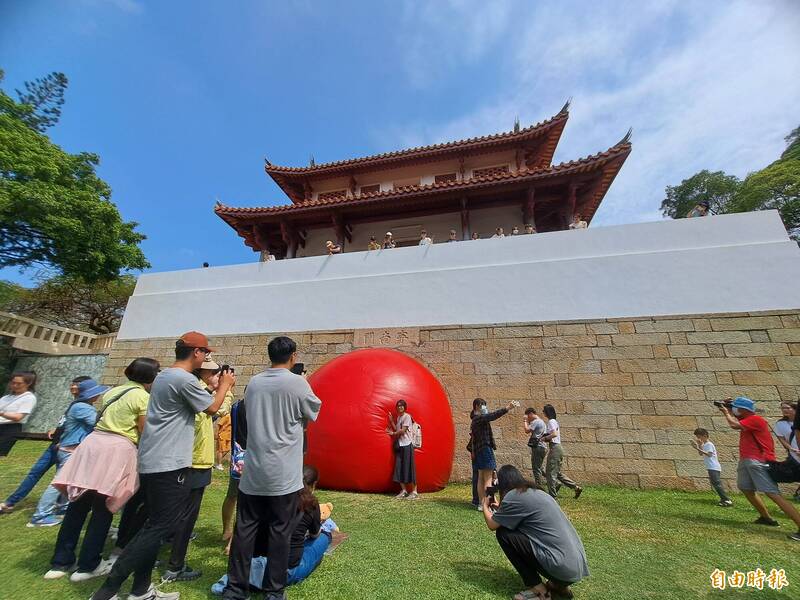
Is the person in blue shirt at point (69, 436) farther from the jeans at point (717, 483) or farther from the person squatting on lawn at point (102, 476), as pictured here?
the jeans at point (717, 483)

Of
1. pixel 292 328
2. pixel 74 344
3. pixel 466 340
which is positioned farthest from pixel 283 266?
pixel 74 344

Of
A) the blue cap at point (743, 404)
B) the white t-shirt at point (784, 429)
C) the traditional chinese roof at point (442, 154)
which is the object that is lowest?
the white t-shirt at point (784, 429)

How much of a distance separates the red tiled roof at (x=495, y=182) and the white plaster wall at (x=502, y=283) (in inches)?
89.0

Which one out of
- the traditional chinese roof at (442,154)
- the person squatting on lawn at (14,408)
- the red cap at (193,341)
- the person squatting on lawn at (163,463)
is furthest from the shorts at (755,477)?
the traditional chinese roof at (442,154)

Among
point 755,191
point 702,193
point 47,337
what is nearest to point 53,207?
point 47,337

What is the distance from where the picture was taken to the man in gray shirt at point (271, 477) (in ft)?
6.52

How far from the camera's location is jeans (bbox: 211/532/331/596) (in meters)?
2.14

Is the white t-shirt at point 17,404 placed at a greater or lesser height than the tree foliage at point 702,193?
lesser

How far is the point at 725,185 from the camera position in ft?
64.2

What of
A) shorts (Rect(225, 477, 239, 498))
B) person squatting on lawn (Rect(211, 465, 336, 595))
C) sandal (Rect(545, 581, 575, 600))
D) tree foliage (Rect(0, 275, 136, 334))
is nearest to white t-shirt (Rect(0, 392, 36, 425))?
shorts (Rect(225, 477, 239, 498))

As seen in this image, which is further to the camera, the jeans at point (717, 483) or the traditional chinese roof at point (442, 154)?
the traditional chinese roof at point (442, 154)

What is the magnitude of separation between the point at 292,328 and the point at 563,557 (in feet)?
21.7

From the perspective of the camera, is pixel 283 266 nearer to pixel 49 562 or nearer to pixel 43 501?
pixel 43 501

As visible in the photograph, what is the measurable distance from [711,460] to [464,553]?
14.1 feet
